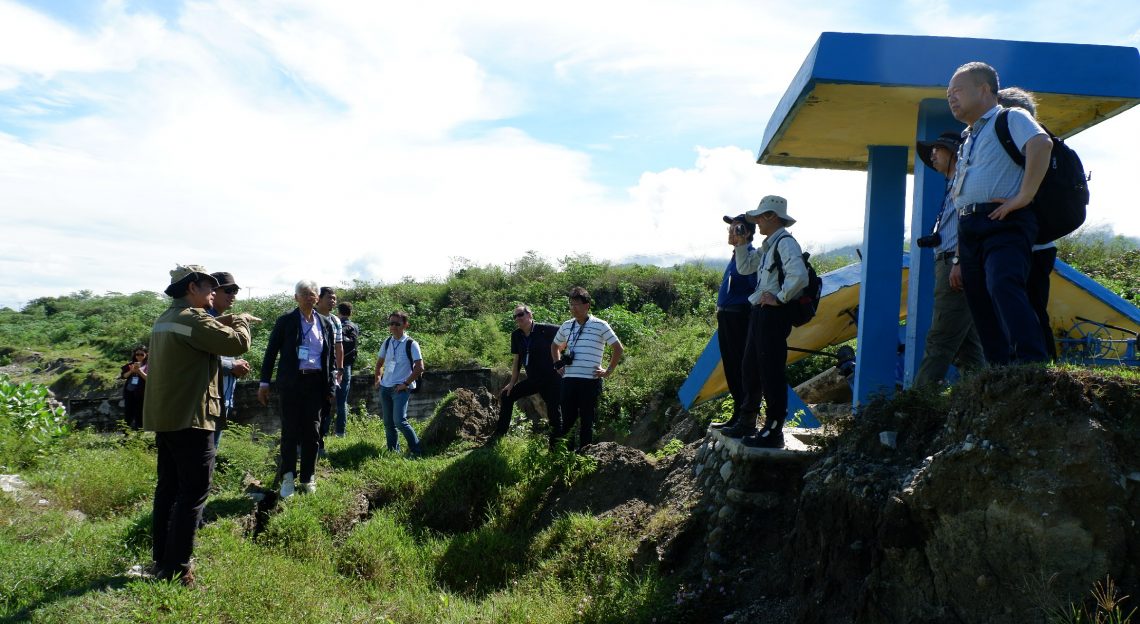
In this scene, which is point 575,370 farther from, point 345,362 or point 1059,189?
point 1059,189

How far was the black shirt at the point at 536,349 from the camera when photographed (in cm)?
819

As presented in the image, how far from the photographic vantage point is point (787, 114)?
→ 5645 millimetres

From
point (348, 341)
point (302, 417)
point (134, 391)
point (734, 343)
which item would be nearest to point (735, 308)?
point (734, 343)

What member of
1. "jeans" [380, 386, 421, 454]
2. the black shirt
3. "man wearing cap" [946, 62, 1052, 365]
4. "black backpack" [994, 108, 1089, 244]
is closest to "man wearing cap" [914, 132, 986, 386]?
"man wearing cap" [946, 62, 1052, 365]

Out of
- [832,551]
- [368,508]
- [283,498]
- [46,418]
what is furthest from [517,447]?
[46,418]

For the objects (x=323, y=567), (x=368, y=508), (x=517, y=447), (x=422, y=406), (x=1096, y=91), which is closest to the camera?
(x=1096, y=91)

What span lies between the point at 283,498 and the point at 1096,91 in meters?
6.92

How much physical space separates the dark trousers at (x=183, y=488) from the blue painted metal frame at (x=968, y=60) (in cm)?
461

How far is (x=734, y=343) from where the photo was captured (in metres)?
Answer: 5.78

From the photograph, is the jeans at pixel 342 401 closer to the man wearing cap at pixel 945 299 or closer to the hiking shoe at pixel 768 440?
the hiking shoe at pixel 768 440

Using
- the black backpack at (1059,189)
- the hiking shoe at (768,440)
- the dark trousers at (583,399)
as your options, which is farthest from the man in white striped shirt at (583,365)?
the black backpack at (1059,189)

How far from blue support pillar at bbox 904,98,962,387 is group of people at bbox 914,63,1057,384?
2.39 feet

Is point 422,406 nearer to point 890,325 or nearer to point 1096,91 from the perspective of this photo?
point 890,325

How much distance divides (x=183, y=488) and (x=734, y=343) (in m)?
3.91
